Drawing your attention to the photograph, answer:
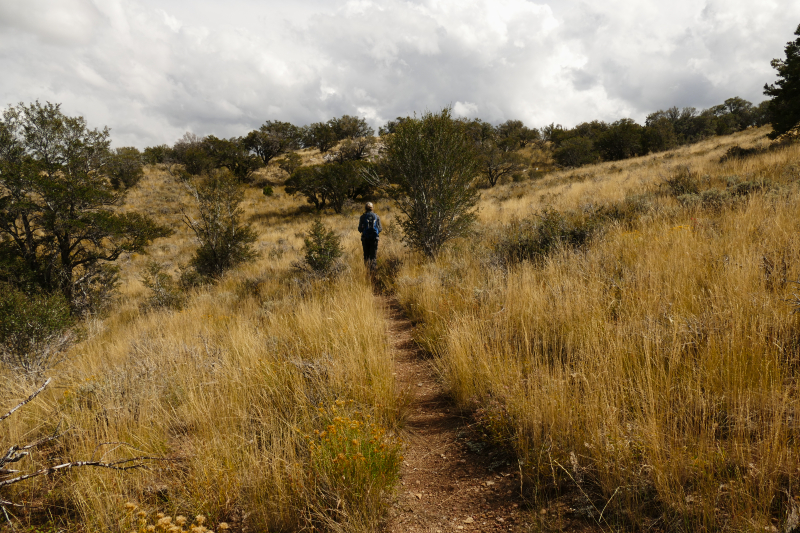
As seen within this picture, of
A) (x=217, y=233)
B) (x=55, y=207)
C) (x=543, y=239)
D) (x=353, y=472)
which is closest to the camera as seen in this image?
(x=353, y=472)

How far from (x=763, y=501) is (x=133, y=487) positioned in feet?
12.2

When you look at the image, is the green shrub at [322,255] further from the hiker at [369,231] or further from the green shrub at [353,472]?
the green shrub at [353,472]

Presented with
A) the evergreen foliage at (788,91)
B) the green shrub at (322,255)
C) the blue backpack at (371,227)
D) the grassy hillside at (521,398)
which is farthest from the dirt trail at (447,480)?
the evergreen foliage at (788,91)

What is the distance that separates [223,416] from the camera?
3.02 meters

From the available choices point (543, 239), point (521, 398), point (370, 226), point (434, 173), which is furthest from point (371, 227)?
point (521, 398)

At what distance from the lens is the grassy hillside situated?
76.0 inches

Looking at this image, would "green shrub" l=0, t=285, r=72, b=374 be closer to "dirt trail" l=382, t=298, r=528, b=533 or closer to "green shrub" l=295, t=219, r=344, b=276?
"green shrub" l=295, t=219, r=344, b=276

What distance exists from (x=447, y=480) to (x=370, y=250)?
25.3ft

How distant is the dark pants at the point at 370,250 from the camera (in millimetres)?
9656

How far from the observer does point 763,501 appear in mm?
1584

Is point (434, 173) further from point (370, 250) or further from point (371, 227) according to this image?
point (370, 250)

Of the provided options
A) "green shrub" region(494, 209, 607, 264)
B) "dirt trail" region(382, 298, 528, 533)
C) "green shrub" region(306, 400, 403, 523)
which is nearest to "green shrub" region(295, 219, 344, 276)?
"green shrub" region(494, 209, 607, 264)

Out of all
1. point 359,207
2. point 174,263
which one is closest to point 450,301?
point 174,263

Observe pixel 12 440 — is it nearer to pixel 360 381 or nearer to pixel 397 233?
pixel 360 381
